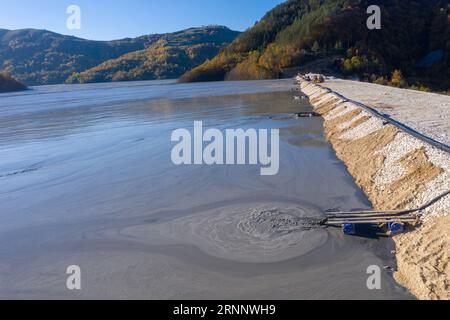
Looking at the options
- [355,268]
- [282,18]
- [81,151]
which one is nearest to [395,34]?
[282,18]

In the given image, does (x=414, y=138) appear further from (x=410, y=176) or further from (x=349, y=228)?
(x=349, y=228)

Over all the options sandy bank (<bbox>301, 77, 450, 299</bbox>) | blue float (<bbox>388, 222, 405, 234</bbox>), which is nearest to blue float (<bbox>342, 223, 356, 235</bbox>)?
blue float (<bbox>388, 222, 405, 234</bbox>)

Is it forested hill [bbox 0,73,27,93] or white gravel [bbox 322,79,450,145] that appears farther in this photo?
forested hill [bbox 0,73,27,93]

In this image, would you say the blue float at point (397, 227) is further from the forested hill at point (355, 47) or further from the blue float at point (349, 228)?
the forested hill at point (355, 47)

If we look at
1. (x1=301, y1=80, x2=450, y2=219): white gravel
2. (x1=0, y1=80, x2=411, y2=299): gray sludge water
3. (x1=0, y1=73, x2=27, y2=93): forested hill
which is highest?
(x1=0, y1=73, x2=27, y2=93): forested hill

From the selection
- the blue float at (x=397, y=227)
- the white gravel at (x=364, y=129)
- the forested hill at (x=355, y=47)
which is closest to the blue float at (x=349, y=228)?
the blue float at (x=397, y=227)

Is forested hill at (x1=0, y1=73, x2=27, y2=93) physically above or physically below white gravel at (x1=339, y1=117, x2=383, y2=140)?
above

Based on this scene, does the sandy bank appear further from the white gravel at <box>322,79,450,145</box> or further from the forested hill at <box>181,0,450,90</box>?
the forested hill at <box>181,0,450,90</box>
